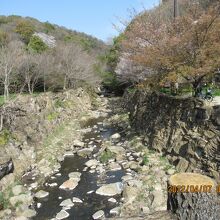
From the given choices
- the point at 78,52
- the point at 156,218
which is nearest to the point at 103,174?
the point at 156,218

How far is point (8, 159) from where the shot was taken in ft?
40.2

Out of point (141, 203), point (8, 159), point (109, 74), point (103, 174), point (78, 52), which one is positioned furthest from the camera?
point (109, 74)

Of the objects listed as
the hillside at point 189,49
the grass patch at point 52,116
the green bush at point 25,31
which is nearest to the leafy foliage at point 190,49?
the hillside at point 189,49

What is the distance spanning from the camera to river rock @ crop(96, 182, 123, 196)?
11523 mm

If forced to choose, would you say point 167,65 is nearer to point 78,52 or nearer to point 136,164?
point 136,164

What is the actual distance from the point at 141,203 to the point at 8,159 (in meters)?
5.29

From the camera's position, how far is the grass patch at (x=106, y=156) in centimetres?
1488

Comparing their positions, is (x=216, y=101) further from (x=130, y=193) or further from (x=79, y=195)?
(x=79, y=195)

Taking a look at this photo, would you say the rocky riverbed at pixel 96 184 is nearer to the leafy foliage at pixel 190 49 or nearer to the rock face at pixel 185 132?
the rock face at pixel 185 132

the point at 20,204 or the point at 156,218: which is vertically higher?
the point at 156,218

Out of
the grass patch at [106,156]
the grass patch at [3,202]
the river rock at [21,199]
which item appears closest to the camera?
the grass patch at [3,202]

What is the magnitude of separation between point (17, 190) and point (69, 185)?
1.93m
